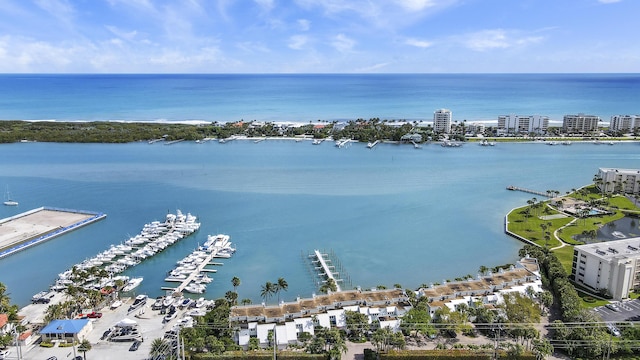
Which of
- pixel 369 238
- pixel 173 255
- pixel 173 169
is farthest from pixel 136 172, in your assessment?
pixel 369 238

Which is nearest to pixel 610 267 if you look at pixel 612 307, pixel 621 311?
pixel 612 307

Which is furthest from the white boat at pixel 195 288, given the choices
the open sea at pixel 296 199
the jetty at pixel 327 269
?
the jetty at pixel 327 269

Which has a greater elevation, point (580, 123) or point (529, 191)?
point (580, 123)

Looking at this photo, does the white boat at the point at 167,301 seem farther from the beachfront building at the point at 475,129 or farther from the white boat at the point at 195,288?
the beachfront building at the point at 475,129

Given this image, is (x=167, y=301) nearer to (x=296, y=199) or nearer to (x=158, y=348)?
(x=158, y=348)

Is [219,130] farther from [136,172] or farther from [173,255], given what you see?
[173,255]

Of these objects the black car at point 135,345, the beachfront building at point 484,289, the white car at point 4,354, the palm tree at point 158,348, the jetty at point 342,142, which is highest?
the jetty at point 342,142
